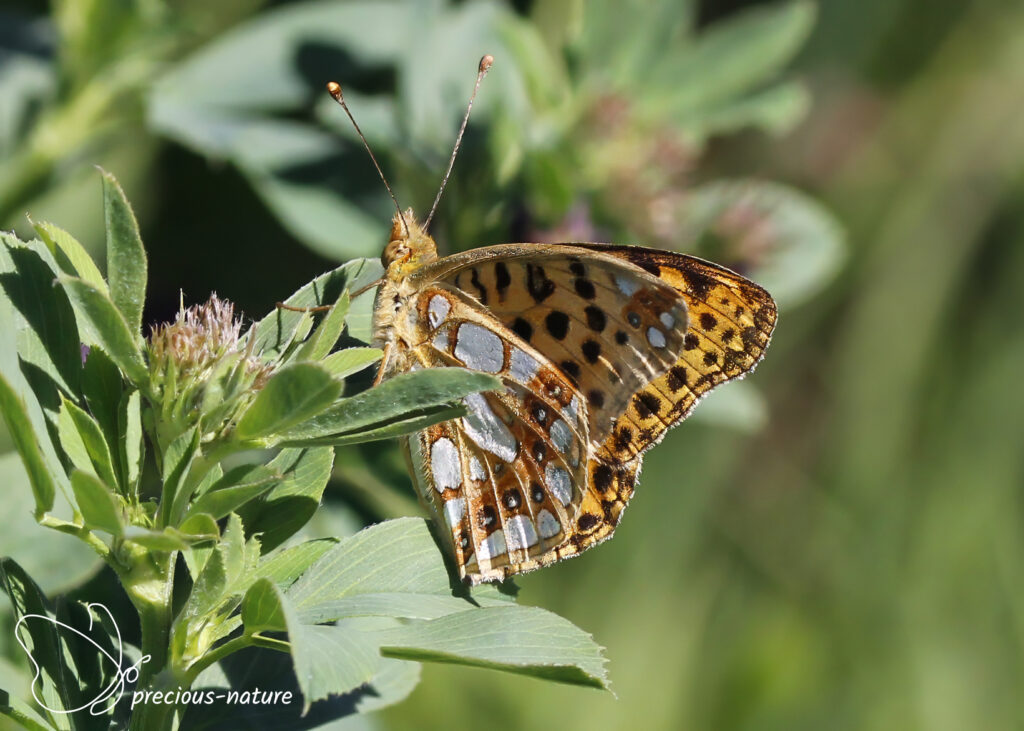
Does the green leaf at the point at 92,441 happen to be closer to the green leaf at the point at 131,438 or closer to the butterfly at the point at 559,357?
the green leaf at the point at 131,438

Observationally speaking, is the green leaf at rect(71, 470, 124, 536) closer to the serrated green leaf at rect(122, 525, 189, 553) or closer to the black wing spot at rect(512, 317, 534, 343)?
the serrated green leaf at rect(122, 525, 189, 553)

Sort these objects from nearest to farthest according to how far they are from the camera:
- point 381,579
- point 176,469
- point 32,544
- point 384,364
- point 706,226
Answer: point 176,469, point 381,579, point 32,544, point 384,364, point 706,226

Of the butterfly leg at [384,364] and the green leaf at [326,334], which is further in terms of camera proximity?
the butterfly leg at [384,364]

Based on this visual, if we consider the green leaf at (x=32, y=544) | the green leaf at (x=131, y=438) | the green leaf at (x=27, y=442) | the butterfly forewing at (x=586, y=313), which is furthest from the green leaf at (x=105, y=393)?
the butterfly forewing at (x=586, y=313)

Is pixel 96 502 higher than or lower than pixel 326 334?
lower

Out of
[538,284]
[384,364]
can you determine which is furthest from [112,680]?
[538,284]

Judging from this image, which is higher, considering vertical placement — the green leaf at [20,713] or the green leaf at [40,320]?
the green leaf at [40,320]

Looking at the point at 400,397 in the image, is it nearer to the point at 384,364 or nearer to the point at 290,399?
the point at 290,399
